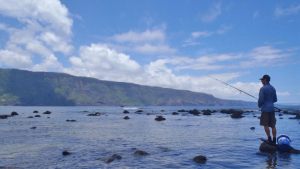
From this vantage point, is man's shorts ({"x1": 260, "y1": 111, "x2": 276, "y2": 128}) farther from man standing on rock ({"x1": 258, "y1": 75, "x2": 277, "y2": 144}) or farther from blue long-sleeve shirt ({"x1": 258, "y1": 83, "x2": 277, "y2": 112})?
blue long-sleeve shirt ({"x1": 258, "y1": 83, "x2": 277, "y2": 112})

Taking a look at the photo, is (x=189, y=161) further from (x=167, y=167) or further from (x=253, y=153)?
(x=253, y=153)

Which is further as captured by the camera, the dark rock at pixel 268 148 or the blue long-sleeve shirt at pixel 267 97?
the dark rock at pixel 268 148

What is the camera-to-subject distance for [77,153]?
1305 cm

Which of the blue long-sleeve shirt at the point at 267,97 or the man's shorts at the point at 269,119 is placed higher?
the blue long-sleeve shirt at the point at 267,97

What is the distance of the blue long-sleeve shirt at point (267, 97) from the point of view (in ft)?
39.9

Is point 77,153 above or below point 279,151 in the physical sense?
below

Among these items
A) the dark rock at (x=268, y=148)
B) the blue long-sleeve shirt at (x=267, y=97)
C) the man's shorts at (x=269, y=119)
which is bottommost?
the dark rock at (x=268, y=148)

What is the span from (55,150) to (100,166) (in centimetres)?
585

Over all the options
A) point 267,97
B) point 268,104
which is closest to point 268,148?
point 268,104

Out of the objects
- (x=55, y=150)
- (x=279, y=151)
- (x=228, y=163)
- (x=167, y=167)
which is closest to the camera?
(x=167, y=167)

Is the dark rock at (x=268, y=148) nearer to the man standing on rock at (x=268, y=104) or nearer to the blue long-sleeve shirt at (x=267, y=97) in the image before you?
the man standing on rock at (x=268, y=104)

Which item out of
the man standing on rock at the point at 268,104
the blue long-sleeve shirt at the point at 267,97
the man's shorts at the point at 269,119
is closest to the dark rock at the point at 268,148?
the man standing on rock at the point at 268,104

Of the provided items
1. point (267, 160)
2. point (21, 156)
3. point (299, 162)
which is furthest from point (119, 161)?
point (299, 162)

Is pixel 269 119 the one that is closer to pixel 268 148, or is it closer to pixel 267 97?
pixel 267 97
